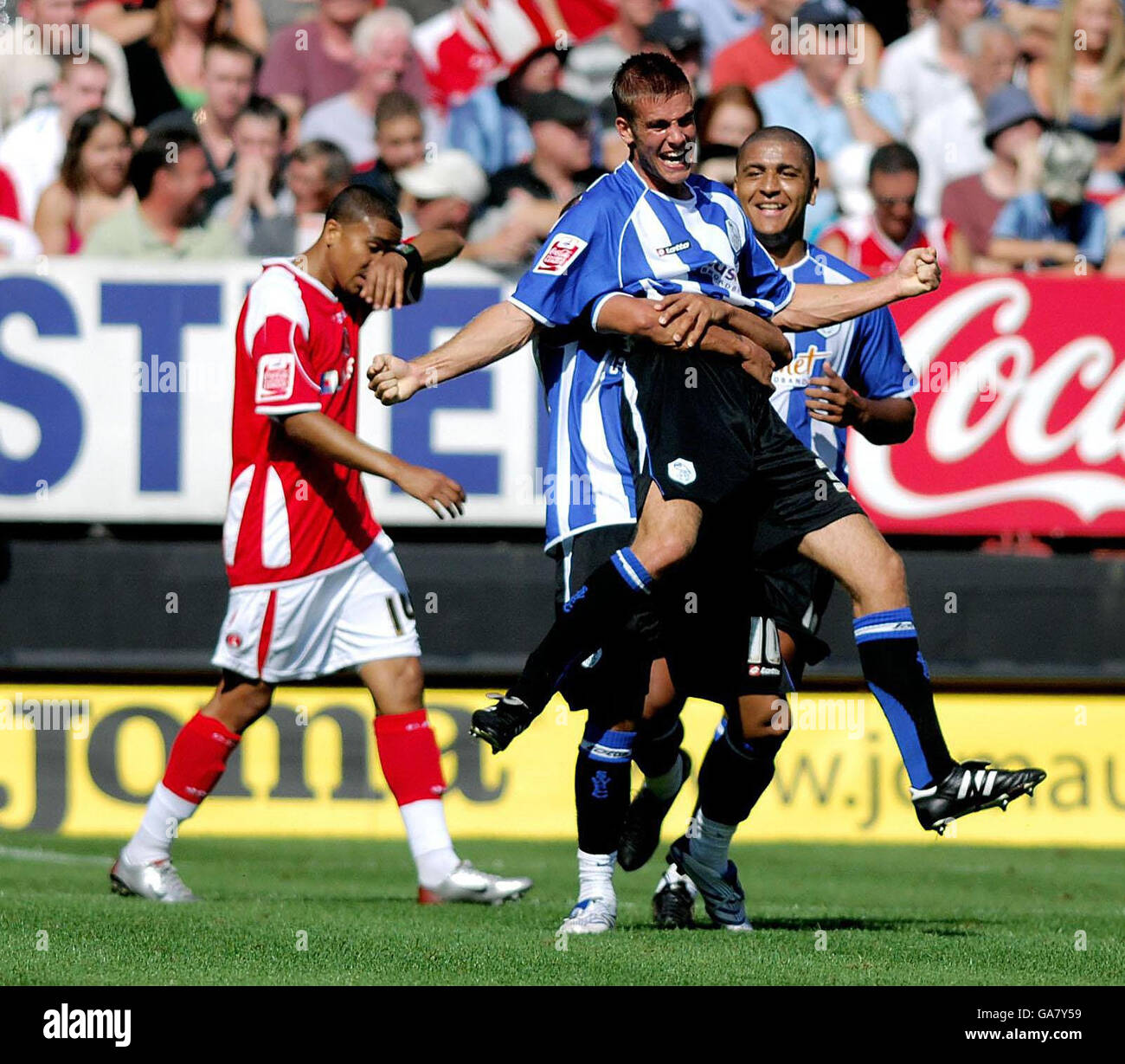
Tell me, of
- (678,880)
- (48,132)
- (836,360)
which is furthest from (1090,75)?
(678,880)

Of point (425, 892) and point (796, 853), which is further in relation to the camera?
point (796, 853)

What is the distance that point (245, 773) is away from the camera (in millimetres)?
10352

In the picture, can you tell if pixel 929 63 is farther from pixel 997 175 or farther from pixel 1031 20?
pixel 997 175

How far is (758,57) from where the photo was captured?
1246cm

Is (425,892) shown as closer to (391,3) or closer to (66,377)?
(66,377)

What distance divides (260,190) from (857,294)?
6087mm

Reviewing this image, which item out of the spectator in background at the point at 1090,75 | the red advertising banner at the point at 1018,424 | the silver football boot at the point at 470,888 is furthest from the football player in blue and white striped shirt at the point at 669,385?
the spectator in background at the point at 1090,75

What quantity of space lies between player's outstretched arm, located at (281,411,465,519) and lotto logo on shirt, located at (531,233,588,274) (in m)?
0.66

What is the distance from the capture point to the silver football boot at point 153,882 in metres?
6.79

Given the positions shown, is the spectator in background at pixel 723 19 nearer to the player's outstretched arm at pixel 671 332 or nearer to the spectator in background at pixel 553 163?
the spectator in background at pixel 553 163

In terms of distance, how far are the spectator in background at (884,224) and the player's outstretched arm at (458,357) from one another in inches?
212

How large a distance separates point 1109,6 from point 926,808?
8.69m

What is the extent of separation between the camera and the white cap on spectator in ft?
37.0
